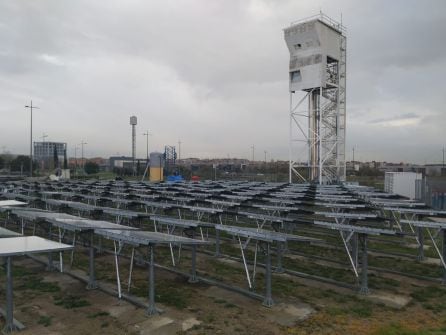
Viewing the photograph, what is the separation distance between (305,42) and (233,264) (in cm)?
2921

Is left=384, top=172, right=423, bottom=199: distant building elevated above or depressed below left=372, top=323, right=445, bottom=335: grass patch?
above

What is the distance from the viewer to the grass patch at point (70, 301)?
26.5 feet

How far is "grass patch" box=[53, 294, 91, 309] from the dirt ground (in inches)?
0.8

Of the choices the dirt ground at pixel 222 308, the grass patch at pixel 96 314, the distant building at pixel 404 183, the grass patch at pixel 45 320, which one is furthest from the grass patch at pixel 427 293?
the distant building at pixel 404 183

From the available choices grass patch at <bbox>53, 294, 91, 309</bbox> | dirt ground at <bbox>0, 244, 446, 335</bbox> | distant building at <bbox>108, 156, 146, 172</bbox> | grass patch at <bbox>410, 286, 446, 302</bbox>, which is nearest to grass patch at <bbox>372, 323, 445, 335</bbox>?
dirt ground at <bbox>0, 244, 446, 335</bbox>

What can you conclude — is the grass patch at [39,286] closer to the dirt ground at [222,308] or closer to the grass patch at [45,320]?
the dirt ground at [222,308]

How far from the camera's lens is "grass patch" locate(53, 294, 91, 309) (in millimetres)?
8062

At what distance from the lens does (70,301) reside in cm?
830

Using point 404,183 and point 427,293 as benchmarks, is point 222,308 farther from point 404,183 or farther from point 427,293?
point 404,183

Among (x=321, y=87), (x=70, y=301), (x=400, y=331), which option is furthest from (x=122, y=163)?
(x=400, y=331)

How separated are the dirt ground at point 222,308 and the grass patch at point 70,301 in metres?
0.02

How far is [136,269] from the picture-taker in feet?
35.9

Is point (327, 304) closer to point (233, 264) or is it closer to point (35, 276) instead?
point (233, 264)

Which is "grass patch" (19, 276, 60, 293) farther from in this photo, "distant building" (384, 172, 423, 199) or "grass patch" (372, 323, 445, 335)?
"distant building" (384, 172, 423, 199)
